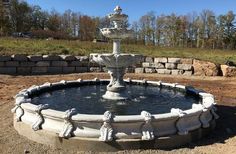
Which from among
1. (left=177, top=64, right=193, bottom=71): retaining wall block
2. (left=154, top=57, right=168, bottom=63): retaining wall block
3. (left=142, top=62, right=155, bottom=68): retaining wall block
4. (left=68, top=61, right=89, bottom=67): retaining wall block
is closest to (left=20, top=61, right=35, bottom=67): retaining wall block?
(left=68, top=61, right=89, bottom=67): retaining wall block

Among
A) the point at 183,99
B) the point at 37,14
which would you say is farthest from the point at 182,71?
the point at 37,14

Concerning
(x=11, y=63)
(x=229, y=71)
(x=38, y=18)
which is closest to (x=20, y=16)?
(x=38, y=18)

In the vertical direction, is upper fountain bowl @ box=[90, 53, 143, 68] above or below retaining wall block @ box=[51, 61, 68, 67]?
above

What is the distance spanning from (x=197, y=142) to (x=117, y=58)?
9.69ft

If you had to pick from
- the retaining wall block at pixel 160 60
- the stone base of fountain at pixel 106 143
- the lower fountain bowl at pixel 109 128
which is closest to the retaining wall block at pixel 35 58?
the retaining wall block at pixel 160 60

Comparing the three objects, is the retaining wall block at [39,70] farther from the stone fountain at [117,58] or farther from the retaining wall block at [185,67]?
the stone fountain at [117,58]

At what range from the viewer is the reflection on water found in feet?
27.1

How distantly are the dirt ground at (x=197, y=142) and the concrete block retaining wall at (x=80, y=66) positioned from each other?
1065mm

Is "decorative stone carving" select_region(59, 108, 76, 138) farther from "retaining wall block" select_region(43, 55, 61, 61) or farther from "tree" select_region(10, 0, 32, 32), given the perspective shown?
"tree" select_region(10, 0, 32, 32)

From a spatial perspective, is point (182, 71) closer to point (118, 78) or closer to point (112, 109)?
point (118, 78)

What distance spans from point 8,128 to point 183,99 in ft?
15.7

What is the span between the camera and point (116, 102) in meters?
9.08

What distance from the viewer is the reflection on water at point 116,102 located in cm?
827

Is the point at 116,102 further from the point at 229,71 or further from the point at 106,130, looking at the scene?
the point at 229,71
